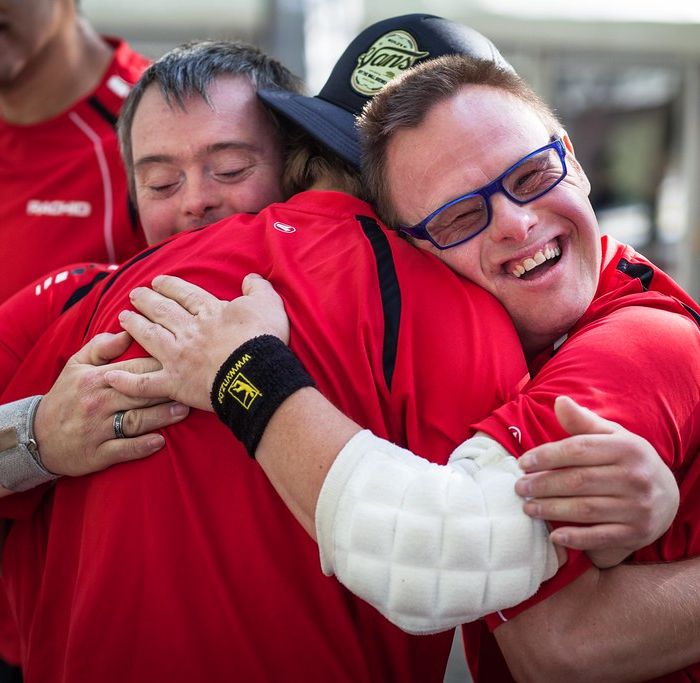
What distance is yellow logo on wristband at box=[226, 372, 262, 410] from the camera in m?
1.67

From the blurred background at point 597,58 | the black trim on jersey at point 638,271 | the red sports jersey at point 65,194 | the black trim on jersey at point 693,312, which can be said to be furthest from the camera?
the blurred background at point 597,58

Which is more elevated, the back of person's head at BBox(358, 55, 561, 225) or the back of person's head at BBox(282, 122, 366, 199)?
the back of person's head at BBox(358, 55, 561, 225)

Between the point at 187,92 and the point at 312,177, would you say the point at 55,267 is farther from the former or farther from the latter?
the point at 312,177

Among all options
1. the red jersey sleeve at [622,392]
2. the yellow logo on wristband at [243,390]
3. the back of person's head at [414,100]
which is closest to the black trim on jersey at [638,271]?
the red jersey sleeve at [622,392]

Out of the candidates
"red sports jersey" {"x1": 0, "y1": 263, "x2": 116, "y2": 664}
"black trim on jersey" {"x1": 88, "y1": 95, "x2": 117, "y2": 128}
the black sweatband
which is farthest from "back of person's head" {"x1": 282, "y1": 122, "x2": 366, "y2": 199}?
"black trim on jersey" {"x1": 88, "y1": 95, "x2": 117, "y2": 128}

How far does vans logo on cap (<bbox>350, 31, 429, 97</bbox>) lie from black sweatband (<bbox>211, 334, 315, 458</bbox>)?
0.94m

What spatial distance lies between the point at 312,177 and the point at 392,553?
1.15 m

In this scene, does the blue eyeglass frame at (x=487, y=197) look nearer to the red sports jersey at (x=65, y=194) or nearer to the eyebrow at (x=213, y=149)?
the eyebrow at (x=213, y=149)

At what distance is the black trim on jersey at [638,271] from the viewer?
198 centimetres

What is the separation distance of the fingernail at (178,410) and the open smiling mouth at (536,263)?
76 cm

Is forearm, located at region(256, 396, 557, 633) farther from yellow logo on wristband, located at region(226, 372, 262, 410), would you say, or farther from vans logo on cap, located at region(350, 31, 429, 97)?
vans logo on cap, located at region(350, 31, 429, 97)

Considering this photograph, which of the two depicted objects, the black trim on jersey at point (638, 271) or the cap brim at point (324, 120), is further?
the cap brim at point (324, 120)

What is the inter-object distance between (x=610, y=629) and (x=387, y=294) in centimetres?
75

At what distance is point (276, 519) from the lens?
5.69 feet
